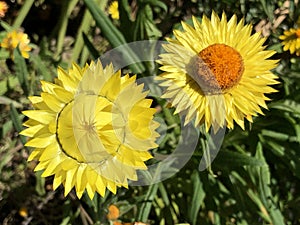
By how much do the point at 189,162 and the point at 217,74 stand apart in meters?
0.58

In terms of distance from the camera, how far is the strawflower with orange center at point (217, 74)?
150 centimetres

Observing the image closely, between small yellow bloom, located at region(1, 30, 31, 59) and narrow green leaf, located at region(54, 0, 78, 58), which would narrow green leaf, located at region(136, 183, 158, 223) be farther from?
narrow green leaf, located at region(54, 0, 78, 58)

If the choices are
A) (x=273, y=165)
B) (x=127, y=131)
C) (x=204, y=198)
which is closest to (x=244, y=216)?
(x=204, y=198)

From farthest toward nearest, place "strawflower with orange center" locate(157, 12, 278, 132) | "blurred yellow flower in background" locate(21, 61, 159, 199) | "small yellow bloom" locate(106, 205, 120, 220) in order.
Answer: "small yellow bloom" locate(106, 205, 120, 220) → "strawflower with orange center" locate(157, 12, 278, 132) → "blurred yellow flower in background" locate(21, 61, 159, 199)

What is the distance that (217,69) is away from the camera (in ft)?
4.93

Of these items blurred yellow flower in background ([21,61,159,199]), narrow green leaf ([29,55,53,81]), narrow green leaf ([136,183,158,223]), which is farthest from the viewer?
narrow green leaf ([29,55,53,81])

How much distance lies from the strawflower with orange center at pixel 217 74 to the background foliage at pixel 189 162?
13.2 inches

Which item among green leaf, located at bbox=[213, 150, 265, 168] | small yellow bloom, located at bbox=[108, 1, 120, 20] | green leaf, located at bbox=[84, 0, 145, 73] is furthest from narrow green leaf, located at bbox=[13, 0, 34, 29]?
green leaf, located at bbox=[213, 150, 265, 168]

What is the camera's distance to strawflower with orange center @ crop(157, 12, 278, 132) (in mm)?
1496

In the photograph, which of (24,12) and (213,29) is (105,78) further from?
(24,12)

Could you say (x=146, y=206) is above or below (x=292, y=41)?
below

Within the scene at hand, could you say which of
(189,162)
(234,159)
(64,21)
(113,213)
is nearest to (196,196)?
(189,162)

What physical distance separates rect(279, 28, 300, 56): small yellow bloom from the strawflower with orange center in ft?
1.21

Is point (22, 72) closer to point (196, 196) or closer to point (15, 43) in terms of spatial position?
point (15, 43)
